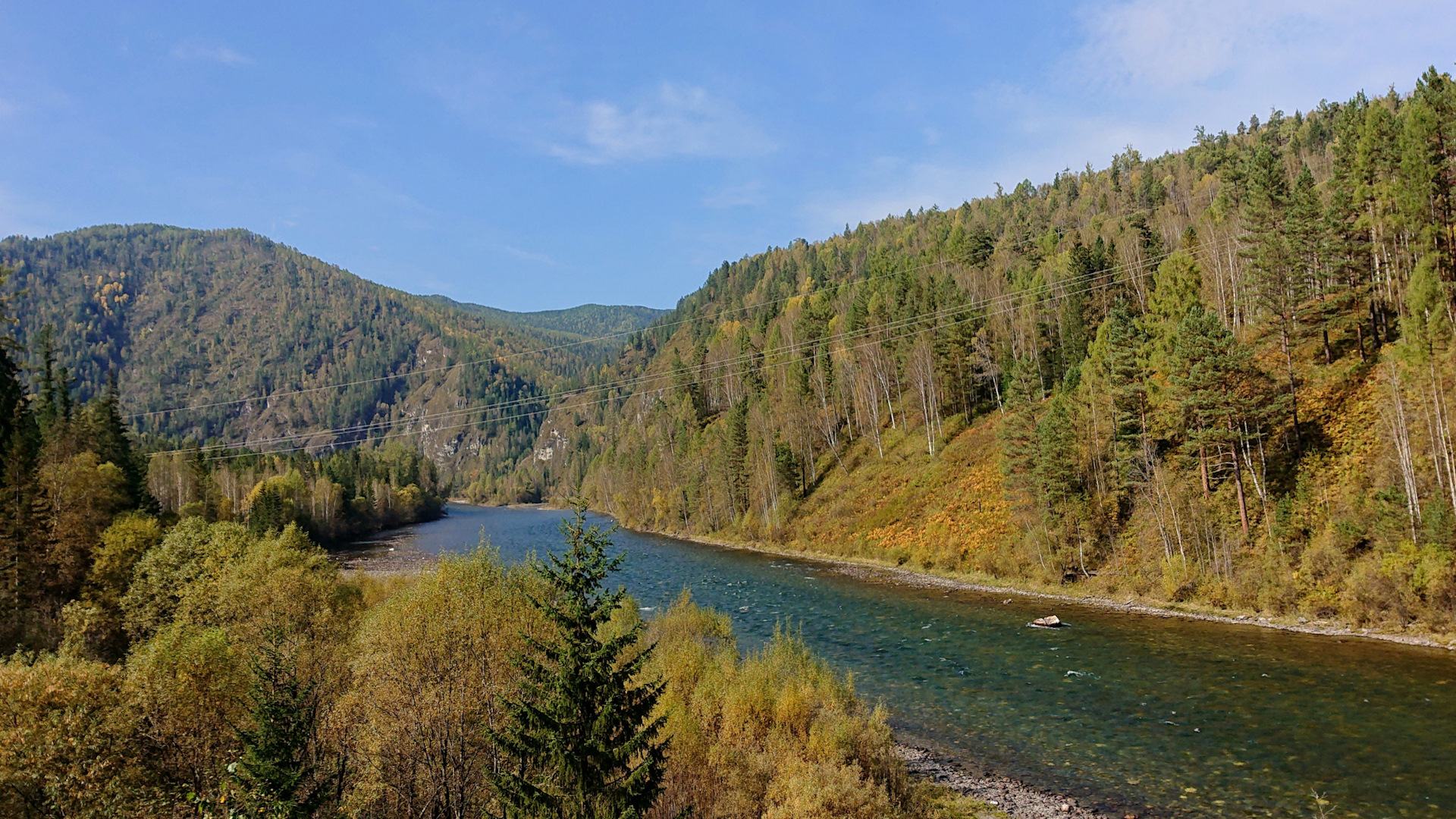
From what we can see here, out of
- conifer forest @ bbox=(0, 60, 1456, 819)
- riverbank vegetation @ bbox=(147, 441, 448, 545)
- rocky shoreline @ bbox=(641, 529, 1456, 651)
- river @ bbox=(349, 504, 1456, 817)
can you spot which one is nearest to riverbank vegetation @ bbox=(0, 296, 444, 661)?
conifer forest @ bbox=(0, 60, 1456, 819)

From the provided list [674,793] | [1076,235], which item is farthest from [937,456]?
[674,793]

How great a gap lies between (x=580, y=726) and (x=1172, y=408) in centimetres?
4722

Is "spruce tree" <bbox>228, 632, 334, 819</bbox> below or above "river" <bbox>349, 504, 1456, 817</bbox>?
above

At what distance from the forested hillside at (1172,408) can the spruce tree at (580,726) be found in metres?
36.1

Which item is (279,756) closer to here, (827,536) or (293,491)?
(827,536)

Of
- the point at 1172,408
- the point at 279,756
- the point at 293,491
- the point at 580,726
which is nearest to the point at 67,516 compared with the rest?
the point at 279,756

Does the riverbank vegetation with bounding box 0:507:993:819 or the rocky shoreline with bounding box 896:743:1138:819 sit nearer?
the riverbank vegetation with bounding box 0:507:993:819

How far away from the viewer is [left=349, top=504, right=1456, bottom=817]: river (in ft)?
63.5

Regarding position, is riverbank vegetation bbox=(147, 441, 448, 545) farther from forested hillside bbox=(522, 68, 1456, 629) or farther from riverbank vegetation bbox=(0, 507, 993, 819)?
forested hillside bbox=(522, 68, 1456, 629)

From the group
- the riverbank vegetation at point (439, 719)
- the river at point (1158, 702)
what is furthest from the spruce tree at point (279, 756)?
the river at point (1158, 702)

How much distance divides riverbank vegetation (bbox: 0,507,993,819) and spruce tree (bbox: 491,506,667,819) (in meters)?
0.07

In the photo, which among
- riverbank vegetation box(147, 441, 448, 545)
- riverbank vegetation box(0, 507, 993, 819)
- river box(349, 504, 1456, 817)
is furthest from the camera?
riverbank vegetation box(147, 441, 448, 545)

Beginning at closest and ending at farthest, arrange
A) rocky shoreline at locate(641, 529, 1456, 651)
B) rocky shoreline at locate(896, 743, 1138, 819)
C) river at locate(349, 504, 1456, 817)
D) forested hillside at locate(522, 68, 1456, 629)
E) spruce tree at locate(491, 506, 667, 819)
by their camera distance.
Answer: spruce tree at locate(491, 506, 667, 819), rocky shoreline at locate(896, 743, 1138, 819), river at locate(349, 504, 1456, 817), rocky shoreline at locate(641, 529, 1456, 651), forested hillside at locate(522, 68, 1456, 629)

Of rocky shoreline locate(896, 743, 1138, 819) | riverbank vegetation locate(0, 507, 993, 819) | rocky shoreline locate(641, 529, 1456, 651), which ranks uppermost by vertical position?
riverbank vegetation locate(0, 507, 993, 819)
